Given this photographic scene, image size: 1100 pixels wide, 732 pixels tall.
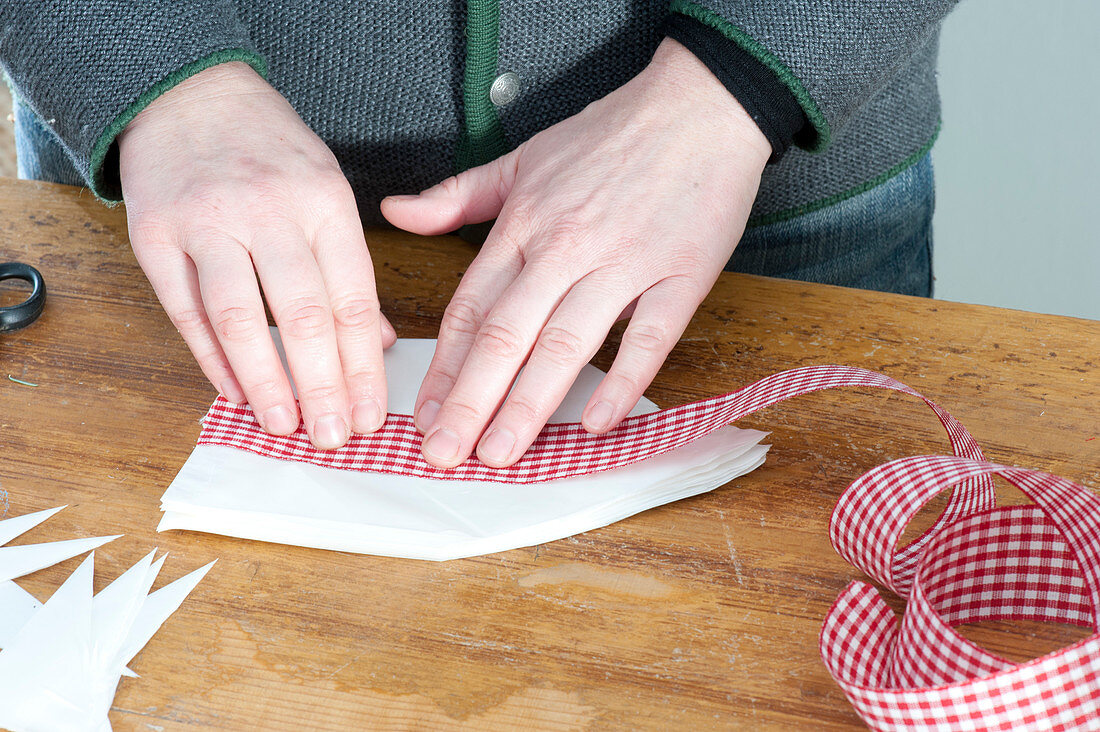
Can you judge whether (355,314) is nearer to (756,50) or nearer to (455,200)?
(455,200)

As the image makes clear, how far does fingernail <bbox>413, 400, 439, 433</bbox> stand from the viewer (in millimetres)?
648

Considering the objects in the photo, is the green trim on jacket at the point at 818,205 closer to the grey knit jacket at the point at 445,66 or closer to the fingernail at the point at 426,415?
the grey knit jacket at the point at 445,66

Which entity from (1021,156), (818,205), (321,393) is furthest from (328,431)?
(1021,156)

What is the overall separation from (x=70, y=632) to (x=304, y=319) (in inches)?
9.4

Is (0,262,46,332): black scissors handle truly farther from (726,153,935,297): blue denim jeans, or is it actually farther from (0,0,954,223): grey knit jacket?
(726,153,935,297): blue denim jeans

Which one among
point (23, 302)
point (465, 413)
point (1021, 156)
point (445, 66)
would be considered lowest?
point (1021, 156)

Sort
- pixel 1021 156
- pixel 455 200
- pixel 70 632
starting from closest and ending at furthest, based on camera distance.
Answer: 1. pixel 70 632
2. pixel 455 200
3. pixel 1021 156

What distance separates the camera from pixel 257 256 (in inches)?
25.1

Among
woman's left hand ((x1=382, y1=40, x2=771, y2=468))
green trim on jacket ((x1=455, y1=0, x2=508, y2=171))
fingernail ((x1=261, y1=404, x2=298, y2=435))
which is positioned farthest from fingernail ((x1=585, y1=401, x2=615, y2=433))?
green trim on jacket ((x1=455, y1=0, x2=508, y2=171))

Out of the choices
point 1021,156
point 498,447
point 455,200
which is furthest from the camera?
point 1021,156

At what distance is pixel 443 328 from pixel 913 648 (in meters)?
0.38

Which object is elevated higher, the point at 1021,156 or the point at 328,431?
the point at 328,431

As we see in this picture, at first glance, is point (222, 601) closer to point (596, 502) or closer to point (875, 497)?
→ point (596, 502)

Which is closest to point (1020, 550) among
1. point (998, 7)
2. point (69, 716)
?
point (69, 716)
